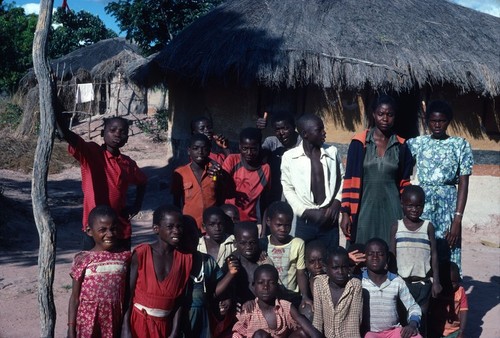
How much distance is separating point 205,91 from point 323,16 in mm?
2043

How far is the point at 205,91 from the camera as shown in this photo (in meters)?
9.47

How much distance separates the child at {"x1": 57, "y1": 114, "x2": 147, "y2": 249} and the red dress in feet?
1.23

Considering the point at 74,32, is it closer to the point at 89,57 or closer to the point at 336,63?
the point at 89,57

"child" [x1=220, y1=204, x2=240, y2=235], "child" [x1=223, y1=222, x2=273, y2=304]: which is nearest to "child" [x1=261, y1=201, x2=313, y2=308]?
"child" [x1=223, y1=222, x2=273, y2=304]

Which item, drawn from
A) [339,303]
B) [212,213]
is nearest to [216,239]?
[212,213]

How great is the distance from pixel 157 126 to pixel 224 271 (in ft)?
48.3

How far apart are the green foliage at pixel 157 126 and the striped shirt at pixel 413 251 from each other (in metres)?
13.6

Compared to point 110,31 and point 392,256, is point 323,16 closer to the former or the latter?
point 392,256

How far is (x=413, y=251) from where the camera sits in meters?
4.27

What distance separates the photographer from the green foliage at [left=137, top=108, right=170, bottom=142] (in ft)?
57.8

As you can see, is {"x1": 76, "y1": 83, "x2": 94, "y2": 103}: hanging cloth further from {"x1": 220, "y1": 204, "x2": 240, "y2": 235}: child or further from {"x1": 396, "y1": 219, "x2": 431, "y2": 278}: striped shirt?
{"x1": 396, "y1": 219, "x2": 431, "y2": 278}: striped shirt

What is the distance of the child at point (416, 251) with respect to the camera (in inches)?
167

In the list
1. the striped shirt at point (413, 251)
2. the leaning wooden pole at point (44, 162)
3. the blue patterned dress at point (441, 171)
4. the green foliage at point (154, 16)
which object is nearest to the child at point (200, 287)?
the leaning wooden pole at point (44, 162)

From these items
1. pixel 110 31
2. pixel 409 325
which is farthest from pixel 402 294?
pixel 110 31
